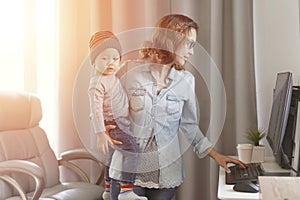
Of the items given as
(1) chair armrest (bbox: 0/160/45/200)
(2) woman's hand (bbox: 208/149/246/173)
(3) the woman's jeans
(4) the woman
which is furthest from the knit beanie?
(2) woman's hand (bbox: 208/149/246/173)

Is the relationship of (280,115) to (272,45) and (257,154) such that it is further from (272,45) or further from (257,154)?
(272,45)

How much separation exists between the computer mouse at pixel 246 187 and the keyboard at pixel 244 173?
38 mm

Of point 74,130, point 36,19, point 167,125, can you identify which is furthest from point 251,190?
point 36,19

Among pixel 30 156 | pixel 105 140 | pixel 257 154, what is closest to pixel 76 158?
pixel 30 156

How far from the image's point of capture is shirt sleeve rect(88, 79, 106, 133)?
79.6 inches

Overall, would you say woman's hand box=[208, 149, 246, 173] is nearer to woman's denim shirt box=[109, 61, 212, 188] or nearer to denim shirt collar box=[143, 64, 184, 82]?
woman's denim shirt box=[109, 61, 212, 188]

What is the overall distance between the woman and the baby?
0.03 meters

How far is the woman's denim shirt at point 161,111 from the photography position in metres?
2.00

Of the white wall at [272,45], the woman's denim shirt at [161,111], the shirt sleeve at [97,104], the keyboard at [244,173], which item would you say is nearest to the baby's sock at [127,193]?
the woman's denim shirt at [161,111]

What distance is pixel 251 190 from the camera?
5.87ft

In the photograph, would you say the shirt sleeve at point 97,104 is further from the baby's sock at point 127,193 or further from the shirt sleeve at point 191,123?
the shirt sleeve at point 191,123

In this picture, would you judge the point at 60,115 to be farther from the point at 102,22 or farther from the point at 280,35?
the point at 280,35

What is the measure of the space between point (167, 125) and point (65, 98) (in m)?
1.00

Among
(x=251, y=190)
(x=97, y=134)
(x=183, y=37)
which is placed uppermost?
(x=183, y=37)
